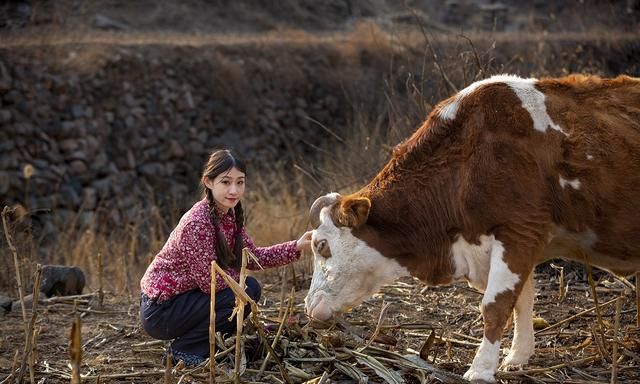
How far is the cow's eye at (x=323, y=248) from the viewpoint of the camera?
5367 millimetres

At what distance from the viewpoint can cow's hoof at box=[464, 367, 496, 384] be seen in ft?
15.8

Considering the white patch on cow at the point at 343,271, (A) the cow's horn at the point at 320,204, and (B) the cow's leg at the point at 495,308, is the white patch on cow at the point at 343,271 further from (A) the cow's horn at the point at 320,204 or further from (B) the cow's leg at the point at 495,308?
(B) the cow's leg at the point at 495,308

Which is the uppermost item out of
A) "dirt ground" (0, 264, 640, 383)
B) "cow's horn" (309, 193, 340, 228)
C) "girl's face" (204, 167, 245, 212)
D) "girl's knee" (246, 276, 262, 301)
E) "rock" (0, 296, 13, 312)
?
"girl's face" (204, 167, 245, 212)

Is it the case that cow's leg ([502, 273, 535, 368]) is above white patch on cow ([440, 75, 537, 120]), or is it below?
below

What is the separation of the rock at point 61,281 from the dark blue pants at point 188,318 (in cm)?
285

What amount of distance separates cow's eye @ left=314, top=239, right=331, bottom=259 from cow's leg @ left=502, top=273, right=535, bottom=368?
117 centimetres

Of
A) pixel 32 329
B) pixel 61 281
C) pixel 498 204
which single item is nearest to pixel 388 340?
pixel 498 204

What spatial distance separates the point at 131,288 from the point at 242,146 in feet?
35.0

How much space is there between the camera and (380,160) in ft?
33.8

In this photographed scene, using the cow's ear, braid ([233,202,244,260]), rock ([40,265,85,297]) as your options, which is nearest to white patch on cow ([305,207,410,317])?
the cow's ear

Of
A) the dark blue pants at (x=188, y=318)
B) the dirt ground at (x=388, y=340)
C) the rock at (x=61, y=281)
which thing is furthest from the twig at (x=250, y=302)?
the rock at (x=61, y=281)

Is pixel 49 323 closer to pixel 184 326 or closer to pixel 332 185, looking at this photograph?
pixel 184 326

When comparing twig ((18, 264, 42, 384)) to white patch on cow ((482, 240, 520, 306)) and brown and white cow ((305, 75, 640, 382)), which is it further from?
white patch on cow ((482, 240, 520, 306))

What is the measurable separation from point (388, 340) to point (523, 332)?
0.82 meters
